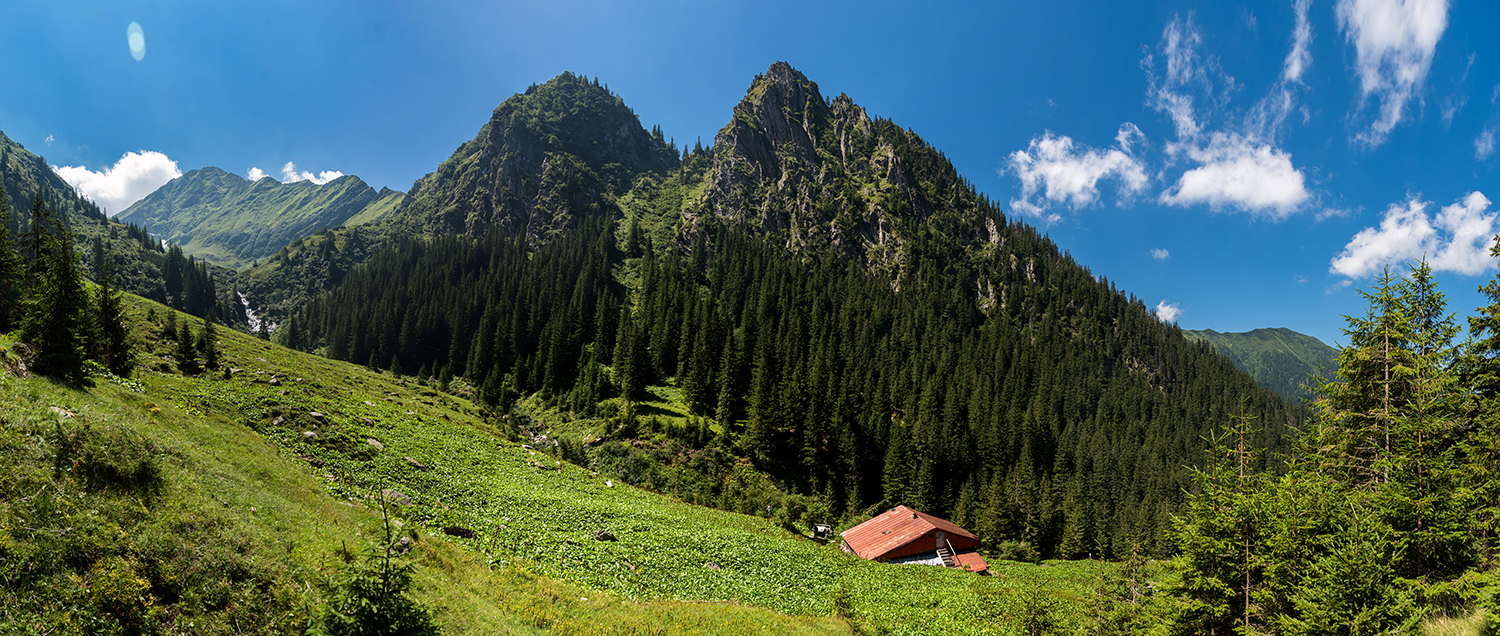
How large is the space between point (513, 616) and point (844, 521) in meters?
53.1

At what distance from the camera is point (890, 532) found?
164ft

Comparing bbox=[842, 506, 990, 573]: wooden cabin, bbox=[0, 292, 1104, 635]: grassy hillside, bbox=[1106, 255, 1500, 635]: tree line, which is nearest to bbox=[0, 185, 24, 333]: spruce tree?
bbox=[0, 292, 1104, 635]: grassy hillside

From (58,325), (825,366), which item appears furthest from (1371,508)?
(825,366)

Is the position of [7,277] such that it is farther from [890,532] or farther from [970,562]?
[970,562]

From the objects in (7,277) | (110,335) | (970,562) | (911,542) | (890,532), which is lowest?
(970,562)

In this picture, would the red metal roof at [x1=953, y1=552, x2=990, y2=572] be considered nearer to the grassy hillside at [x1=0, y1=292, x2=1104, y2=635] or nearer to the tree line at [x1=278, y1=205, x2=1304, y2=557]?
the grassy hillside at [x1=0, y1=292, x2=1104, y2=635]

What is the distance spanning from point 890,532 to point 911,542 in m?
2.58

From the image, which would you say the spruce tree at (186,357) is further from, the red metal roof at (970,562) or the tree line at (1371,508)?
the red metal roof at (970,562)

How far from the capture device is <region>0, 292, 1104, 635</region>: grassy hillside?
9.45 metres

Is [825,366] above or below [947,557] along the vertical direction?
above

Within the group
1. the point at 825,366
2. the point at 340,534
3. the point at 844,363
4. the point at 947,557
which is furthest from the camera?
the point at 844,363

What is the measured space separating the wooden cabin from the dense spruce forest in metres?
10.1

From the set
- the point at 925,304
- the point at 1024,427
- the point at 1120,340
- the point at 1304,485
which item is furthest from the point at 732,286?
the point at 1120,340

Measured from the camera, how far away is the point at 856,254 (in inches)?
7854
